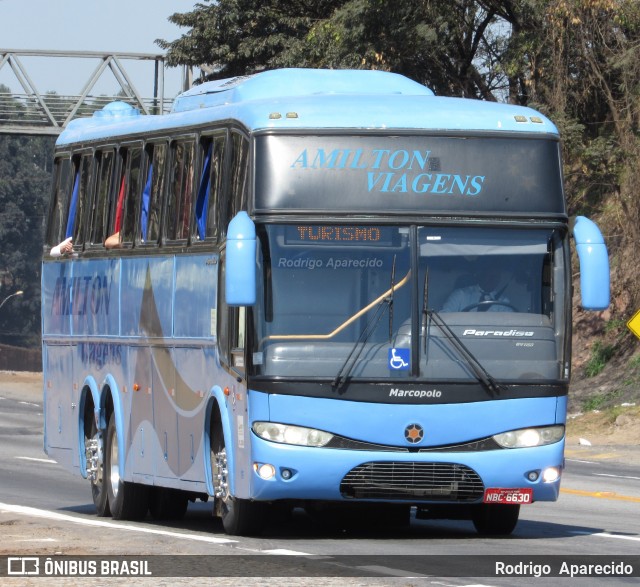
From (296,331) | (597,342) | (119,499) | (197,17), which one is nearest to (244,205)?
(296,331)

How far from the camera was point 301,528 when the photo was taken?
1478 cm

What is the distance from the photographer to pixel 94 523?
15148 millimetres

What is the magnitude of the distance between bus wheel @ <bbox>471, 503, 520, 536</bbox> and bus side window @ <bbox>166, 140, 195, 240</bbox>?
3343 mm

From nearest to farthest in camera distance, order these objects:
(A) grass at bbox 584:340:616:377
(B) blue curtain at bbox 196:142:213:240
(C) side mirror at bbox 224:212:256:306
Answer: (C) side mirror at bbox 224:212:256:306 → (B) blue curtain at bbox 196:142:213:240 → (A) grass at bbox 584:340:616:377

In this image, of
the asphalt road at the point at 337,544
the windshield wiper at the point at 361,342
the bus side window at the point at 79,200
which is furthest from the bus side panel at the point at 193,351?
the bus side window at the point at 79,200

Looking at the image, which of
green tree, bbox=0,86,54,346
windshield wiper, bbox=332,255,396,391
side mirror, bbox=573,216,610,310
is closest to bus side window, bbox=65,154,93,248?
windshield wiper, bbox=332,255,396,391

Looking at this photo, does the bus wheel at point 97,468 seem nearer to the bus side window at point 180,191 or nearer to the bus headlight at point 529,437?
the bus side window at point 180,191

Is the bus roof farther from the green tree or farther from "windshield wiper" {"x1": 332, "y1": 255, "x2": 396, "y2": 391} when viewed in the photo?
the green tree

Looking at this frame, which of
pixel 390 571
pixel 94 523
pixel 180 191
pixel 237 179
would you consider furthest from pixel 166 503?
pixel 390 571

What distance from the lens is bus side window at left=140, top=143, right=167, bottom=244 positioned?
51.0 feet

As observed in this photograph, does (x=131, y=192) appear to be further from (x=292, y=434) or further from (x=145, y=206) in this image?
(x=292, y=434)

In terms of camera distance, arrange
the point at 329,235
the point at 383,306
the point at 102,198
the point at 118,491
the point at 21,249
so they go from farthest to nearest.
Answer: the point at 21,249
the point at 102,198
the point at 118,491
the point at 329,235
the point at 383,306

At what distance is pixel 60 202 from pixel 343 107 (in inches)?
242

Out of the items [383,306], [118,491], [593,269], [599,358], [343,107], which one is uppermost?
[343,107]
